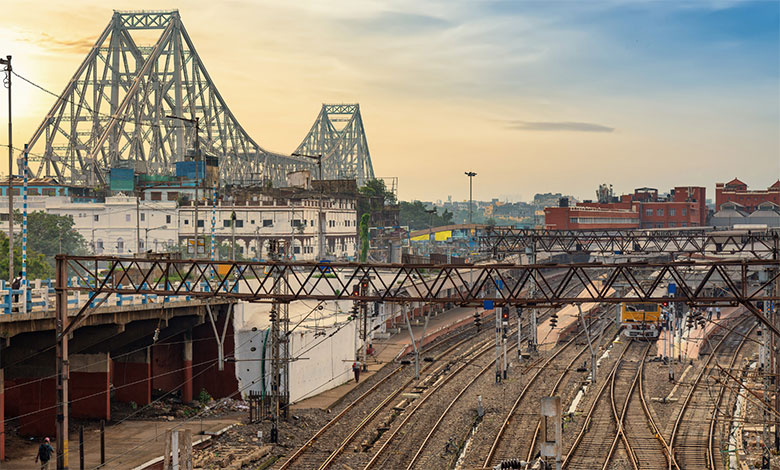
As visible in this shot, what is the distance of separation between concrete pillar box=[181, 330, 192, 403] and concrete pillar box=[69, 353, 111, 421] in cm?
527

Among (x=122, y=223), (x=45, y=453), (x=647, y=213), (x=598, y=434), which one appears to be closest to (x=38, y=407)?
(x=45, y=453)

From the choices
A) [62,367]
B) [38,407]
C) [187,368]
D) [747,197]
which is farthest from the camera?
[747,197]

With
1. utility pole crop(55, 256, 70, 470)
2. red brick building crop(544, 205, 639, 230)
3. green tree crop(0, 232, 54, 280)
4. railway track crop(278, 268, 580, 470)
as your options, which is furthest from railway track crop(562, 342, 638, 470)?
red brick building crop(544, 205, 639, 230)

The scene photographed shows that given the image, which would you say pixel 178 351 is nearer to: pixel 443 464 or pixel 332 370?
pixel 332 370

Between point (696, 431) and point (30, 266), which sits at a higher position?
point (30, 266)

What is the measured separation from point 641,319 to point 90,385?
39512mm

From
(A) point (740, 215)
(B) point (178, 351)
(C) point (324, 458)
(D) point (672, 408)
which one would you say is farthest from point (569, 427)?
(A) point (740, 215)

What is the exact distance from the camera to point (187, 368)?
43.5 m

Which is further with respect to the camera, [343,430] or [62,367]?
[343,430]

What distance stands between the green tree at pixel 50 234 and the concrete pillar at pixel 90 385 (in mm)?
61619

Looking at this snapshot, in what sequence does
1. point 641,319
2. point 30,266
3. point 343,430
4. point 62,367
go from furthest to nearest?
point 30,266 → point 641,319 → point 343,430 → point 62,367

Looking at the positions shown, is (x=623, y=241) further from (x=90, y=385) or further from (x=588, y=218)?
(x=588, y=218)

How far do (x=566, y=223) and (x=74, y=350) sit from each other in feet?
347

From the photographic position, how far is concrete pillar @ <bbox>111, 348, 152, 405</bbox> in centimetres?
4162
